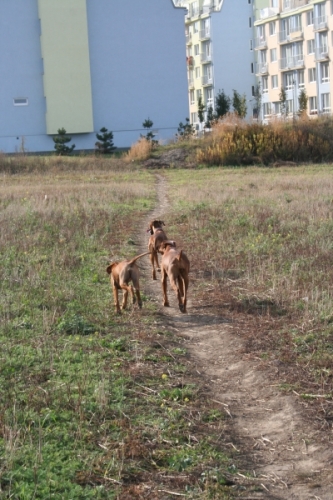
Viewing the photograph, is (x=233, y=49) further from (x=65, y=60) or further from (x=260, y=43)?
(x=65, y=60)

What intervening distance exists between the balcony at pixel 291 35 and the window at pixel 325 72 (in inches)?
170

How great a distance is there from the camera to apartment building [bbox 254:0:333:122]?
6322cm

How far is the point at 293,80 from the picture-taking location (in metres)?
69.2

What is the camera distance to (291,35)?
68.4 meters

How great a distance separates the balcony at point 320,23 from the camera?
6241 centimetres

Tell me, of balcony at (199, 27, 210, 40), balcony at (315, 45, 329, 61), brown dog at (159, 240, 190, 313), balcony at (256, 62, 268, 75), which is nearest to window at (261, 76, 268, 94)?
balcony at (256, 62, 268, 75)

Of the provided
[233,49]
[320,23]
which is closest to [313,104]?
[320,23]

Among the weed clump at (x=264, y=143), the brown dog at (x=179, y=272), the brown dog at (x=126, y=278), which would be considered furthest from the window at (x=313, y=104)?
the brown dog at (x=126, y=278)

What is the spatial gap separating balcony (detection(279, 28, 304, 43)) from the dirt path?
61.9 meters

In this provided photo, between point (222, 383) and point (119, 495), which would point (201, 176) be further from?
point (119, 495)

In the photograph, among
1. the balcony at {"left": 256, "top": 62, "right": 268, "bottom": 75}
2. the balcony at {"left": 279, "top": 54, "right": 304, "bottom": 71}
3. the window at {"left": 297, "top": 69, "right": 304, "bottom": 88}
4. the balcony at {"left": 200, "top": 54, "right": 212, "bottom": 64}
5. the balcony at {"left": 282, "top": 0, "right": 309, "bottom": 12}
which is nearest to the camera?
the balcony at {"left": 279, "top": 54, "right": 304, "bottom": 71}

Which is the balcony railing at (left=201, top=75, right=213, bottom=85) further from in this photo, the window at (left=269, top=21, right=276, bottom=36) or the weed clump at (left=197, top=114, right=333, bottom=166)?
the weed clump at (left=197, top=114, right=333, bottom=166)

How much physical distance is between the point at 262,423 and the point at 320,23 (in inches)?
2396

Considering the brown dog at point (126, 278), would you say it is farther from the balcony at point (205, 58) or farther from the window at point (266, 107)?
the balcony at point (205, 58)
